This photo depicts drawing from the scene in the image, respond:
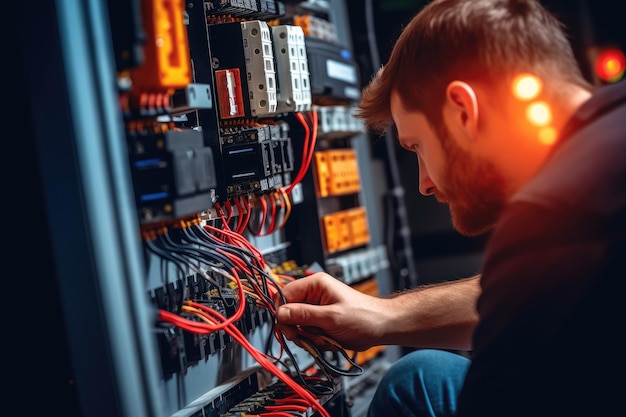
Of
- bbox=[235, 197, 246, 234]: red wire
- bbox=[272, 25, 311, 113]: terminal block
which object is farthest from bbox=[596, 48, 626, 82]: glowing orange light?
bbox=[235, 197, 246, 234]: red wire

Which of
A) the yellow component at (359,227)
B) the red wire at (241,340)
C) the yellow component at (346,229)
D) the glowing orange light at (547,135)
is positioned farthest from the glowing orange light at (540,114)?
the yellow component at (359,227)

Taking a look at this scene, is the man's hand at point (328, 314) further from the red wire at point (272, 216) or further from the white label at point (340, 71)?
the white label at point (340, 71)

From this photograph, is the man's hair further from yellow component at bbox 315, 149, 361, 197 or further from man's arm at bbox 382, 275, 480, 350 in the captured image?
yellow component at bbox 315, 149, 361, 197

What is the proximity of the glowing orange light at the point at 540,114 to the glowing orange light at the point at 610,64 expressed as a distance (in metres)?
2.58

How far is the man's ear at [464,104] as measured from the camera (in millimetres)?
1251

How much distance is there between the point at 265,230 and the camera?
6.32 feet

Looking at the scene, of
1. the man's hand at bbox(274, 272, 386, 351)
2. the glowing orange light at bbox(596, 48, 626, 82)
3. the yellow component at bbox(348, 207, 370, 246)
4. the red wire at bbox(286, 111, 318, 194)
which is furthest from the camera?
the glowing orange light at bbox(596, 48, 626, 82)

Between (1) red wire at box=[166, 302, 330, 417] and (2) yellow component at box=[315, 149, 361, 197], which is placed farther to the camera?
(2) yellow component at box=[315, 149, 361, 197]

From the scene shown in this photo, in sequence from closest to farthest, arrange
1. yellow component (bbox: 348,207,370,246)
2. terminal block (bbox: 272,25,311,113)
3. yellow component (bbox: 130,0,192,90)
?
1. yellow component (bbox: 130,0,192,90)
2. terminal block (bbox: 272,25,311,113)
3. yellow component (bbox: 348,207,370,246)

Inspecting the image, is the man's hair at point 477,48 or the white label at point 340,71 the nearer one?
the man's hair at point 477,48

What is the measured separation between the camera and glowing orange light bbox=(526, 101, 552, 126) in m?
1.23

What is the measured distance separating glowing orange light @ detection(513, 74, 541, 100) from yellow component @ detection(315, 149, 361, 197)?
3.12 ft

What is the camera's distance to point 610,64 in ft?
11.7

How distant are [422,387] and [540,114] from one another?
0.68 metres
